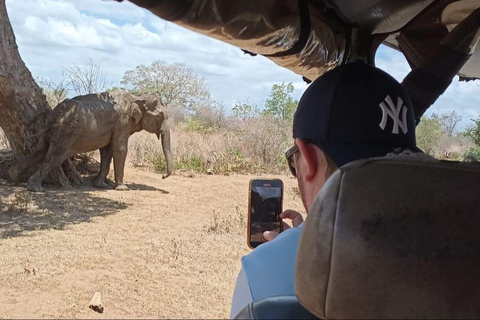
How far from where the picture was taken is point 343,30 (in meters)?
2.35

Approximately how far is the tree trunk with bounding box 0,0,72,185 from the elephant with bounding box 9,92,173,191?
0.19 metres

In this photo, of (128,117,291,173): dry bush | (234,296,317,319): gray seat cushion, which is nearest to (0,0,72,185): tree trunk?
(128,117,291,173): dry bush

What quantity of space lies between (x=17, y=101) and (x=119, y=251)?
4.27m

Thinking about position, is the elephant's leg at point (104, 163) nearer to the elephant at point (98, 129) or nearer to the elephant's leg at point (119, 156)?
the elephant at point (98, 129)

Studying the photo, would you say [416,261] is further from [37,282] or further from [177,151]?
[177,151]

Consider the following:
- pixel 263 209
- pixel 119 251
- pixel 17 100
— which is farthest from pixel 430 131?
pixel 263 209

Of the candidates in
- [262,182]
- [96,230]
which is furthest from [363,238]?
[96,230]

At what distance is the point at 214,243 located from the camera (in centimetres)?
Result: 728

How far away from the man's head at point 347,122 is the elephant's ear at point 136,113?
10.2 m

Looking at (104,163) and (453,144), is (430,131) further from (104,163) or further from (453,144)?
(104,163)

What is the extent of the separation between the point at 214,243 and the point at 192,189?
443 cm

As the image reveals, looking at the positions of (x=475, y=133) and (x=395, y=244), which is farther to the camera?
(x=475, y=133)

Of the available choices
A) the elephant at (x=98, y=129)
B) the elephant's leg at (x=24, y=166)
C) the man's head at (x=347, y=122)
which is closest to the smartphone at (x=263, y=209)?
the man's head at (x=347, y=122)

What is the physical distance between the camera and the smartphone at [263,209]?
180 centimetres
